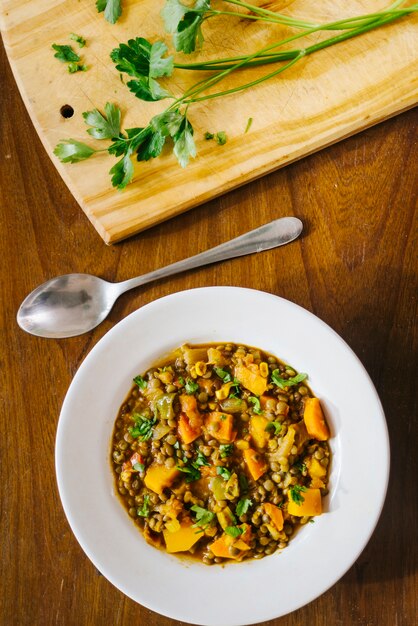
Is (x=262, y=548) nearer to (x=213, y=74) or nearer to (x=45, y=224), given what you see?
(x=45, y=224)

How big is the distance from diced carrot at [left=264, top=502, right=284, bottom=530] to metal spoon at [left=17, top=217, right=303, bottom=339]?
1.18 meters

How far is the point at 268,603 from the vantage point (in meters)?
2.67

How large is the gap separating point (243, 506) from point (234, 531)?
0.11 m

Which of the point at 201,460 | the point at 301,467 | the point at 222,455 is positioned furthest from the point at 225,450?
the point at 301,467

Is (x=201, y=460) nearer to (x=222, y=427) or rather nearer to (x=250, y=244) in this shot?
(x=222, y=427)

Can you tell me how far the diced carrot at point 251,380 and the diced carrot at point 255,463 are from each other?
259mm

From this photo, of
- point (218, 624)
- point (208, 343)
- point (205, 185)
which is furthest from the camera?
point (205, 185)

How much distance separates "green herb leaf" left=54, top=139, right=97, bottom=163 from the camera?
9.95 feet

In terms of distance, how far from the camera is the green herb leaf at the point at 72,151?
119 inches

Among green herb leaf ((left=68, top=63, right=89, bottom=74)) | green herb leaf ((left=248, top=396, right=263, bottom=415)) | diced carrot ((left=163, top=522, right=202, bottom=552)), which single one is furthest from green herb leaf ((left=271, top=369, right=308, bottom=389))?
green herb leaf ((left=68, top=63, right=89, bottom=74))

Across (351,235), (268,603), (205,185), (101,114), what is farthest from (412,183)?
(268,603)

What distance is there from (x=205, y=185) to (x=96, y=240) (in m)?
0.62

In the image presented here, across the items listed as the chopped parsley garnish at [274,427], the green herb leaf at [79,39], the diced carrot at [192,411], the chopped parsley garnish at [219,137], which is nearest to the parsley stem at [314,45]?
the chopped parsley garnish at [219,137]

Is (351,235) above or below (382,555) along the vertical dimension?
above
